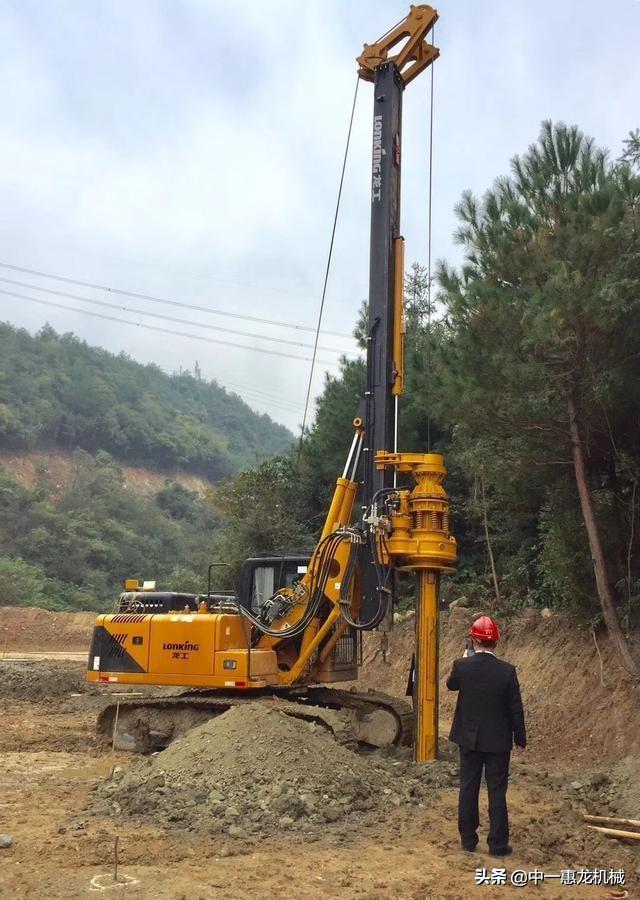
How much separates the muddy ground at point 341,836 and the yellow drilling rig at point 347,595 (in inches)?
43.8

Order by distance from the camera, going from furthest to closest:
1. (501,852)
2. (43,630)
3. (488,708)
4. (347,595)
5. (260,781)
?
(43,630) → (347,595) → (260,781) → (488,708) → (501,852)

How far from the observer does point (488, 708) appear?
609 centimetres

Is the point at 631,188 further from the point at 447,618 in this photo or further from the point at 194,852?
the point at 447,618

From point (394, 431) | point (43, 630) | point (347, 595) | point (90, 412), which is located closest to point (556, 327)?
point (394, 431)

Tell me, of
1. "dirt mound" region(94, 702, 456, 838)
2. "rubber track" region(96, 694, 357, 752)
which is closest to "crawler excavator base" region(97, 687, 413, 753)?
"rubber track" region(96, 694, 357, 752)

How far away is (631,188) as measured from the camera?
9.66 m

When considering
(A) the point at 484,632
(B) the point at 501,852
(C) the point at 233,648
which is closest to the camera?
(B) the point at 501,852

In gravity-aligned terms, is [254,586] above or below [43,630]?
above

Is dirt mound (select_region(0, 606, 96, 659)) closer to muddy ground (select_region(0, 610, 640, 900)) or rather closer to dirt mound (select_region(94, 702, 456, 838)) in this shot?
muddy ground (select_region(0, 610, 640, 900))

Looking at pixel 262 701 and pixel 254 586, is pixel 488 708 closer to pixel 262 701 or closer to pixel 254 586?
pixel 262 701

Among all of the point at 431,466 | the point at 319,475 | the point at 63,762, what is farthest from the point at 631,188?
the point at 319,475

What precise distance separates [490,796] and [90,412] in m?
77.9

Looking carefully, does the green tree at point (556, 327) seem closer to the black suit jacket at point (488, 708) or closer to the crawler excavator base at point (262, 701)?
the crawler excavator base at point (262, 701)

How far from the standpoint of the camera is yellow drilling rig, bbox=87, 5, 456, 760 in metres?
8.80
